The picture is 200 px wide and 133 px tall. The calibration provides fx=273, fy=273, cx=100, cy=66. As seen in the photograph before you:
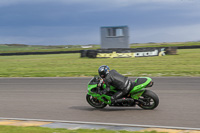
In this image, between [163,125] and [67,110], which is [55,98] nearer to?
[67,110]

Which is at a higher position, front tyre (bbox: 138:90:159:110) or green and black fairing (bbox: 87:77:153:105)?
green and black fairing (bbox: 87:77:153:105)

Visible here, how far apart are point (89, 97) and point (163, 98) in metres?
2.93

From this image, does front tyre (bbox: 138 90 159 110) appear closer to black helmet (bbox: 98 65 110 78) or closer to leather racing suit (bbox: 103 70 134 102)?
leather racing suit (bbox: 103 70 134 102)

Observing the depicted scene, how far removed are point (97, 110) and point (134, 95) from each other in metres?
1.33

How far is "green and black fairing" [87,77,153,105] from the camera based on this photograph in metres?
7.94

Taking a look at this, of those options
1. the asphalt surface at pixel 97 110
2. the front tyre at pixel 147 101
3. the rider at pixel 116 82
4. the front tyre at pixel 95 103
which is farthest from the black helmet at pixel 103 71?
the front tyre at pixel 147 101

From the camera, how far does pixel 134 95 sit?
8.06 metres

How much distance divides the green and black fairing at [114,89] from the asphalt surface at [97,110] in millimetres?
433

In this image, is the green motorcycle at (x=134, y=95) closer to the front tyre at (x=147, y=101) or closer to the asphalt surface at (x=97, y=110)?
the front tyre at (x=147, y=101)

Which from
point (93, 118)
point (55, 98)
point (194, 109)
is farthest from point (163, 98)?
point (55, 98)

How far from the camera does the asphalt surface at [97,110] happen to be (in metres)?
7.22

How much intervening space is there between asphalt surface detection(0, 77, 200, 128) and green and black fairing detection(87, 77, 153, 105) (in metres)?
0.43

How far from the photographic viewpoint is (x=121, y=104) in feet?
27.0

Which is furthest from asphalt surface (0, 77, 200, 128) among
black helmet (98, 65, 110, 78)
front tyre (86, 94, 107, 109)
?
black helmet (98, 65, 110, 78)
